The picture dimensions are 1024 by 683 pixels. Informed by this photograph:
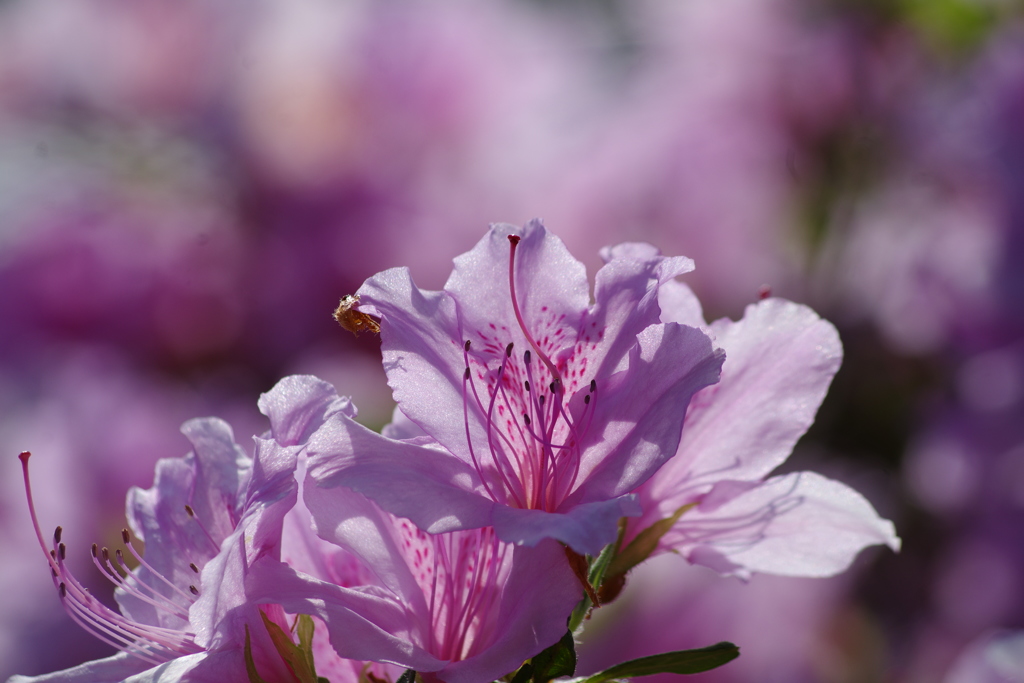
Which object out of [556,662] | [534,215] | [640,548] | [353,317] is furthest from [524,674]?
[534,215]

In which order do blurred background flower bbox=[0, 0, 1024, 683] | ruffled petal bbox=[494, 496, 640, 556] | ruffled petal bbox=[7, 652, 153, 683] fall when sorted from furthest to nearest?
blurred background flower bbox=[0, 0, 1024, 683]
ruffled petal bbox=[7, 652, 153, 683]
ruffled petal bbox=[494, 496, 640, 556]

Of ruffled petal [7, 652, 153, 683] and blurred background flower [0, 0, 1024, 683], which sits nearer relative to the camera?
ruffled petal [7, 652, 153, 683]

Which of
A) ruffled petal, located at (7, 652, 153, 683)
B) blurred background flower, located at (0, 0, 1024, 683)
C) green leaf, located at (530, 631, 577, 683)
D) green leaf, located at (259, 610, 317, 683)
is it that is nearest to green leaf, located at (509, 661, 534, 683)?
green leaf, located at (530, 631, 577, 683)

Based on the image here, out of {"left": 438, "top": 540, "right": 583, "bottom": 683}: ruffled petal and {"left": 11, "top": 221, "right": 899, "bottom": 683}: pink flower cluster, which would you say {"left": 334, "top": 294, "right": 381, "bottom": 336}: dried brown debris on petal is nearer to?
{"left": 11, "top": 221, "right": 899, "bottom": 683}: pink flower cluster

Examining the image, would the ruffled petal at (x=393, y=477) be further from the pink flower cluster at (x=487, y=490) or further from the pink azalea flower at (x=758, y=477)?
the pink azalea flower at (x=758, y=477)

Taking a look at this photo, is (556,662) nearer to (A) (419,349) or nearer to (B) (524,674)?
(B) (524,674)

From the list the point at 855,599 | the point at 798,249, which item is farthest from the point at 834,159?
the point at 855,599

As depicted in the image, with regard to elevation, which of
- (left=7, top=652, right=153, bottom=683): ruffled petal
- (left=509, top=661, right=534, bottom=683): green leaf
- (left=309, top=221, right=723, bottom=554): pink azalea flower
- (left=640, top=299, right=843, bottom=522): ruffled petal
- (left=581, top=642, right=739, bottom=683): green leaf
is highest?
(left=309, top=221, right=723, bottom=554): pink azalea flower
